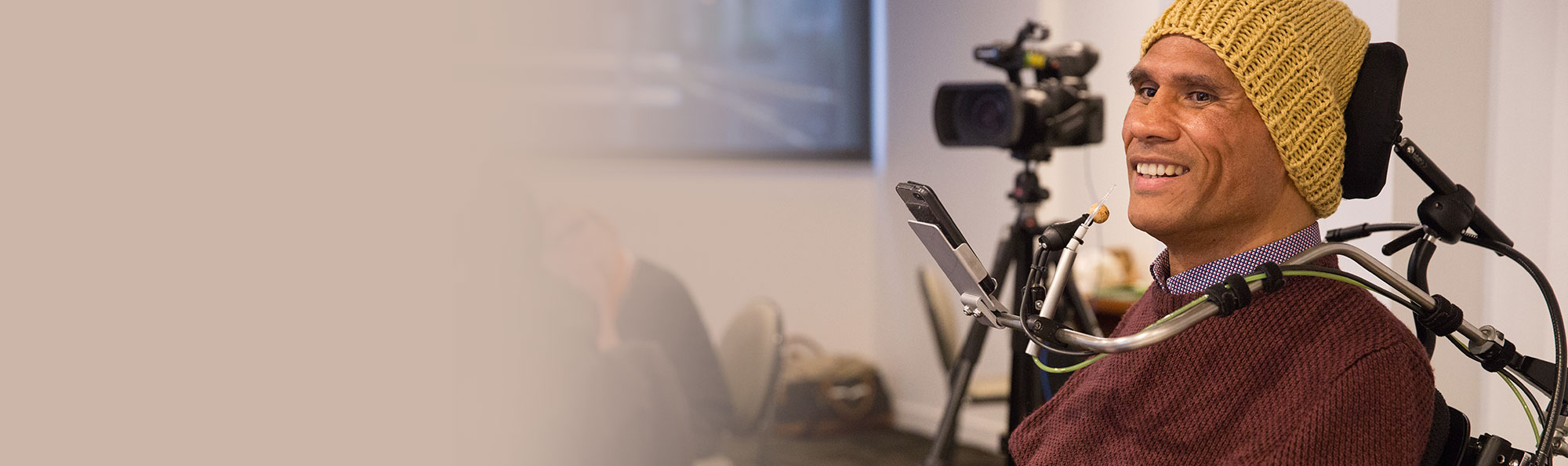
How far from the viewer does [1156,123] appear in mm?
1004

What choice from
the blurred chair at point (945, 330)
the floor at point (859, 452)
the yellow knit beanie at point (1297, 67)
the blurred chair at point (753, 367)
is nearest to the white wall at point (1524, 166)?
the yellow knit beanie at point (1297, 67)

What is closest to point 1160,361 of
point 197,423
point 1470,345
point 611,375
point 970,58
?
point 1470,345

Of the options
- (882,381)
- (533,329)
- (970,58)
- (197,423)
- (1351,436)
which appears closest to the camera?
(1351,436)

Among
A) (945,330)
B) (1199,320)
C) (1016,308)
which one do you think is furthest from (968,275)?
(945,330)

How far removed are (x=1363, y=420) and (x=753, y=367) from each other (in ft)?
6.13

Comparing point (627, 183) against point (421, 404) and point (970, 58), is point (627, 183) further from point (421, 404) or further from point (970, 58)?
point (421, 404)

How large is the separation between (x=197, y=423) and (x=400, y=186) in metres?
0.93

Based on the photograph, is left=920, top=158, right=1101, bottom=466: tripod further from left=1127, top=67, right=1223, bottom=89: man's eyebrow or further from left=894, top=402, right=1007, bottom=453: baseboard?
left=894, top=402, right=1007, bottom=453: baseboard

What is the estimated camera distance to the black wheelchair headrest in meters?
0.99

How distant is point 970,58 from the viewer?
4016 mm

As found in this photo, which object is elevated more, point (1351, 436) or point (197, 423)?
point (1351, 436)

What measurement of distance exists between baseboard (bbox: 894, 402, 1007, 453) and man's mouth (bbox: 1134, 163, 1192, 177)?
3016 mm

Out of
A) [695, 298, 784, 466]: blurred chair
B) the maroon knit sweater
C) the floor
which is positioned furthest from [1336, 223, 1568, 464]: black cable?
the floor

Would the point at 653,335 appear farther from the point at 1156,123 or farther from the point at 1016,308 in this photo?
the point at 1156,123
